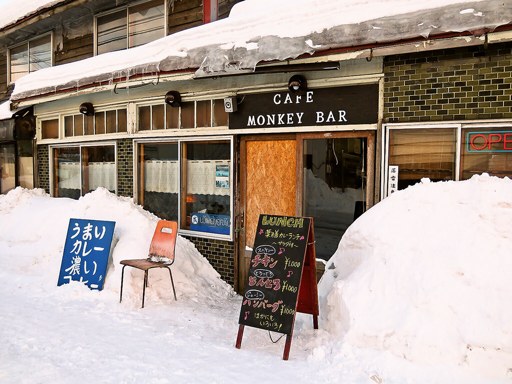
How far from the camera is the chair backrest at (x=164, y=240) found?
248 inches

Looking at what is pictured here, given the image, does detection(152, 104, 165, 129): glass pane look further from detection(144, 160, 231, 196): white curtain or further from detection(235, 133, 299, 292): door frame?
detection(235, 133, 299, 292): door frame

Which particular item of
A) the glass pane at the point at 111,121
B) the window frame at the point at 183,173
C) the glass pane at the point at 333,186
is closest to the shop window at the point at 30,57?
the glass pane at the point at 111,121

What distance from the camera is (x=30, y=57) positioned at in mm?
13141

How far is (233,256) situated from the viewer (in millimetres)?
7301

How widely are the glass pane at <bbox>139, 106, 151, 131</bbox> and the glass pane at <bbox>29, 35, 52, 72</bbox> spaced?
5370 mm

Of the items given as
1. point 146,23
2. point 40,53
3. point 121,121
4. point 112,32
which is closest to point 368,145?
point 121,121

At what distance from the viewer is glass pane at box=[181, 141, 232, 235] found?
296 inches

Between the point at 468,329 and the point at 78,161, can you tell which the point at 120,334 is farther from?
the point at 78,161

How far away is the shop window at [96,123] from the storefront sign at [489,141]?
6.72 m

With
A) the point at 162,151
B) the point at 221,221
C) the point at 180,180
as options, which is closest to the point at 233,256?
the point at 221,221

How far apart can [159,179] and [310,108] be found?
3674mm

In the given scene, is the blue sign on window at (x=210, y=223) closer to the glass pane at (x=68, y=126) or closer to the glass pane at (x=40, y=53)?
the glass pane at (x=68, y=126)

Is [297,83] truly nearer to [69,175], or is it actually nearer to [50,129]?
[69,175]

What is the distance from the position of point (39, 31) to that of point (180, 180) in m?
7.89
